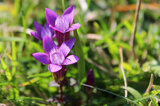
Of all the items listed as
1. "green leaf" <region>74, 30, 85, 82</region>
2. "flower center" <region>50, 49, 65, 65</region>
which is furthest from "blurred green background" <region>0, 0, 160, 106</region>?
"flower center" <region>50, 49, 65, 65</region>

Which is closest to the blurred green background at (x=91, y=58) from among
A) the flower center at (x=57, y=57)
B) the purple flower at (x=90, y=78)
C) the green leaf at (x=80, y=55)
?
the green leaf at (x=80, y=55)

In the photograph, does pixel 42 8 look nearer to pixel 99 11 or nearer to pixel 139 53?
pixel 99 11

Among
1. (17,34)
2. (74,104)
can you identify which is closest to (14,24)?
(17,34)

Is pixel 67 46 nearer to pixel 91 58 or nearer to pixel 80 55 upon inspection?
pixel 80 55

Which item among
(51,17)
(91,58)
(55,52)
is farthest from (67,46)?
(91,58)

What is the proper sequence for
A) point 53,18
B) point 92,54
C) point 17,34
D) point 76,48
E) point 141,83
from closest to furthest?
point 53,18 < point 76,48 < point 141,83 < point 92,54 < point 17,34
